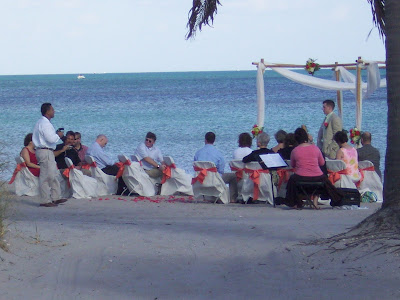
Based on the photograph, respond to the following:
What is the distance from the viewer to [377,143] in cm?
2653

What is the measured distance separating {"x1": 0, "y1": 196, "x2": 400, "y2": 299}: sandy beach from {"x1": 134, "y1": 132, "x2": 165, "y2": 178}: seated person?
11.1 ft

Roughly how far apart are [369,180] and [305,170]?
1.97 metres

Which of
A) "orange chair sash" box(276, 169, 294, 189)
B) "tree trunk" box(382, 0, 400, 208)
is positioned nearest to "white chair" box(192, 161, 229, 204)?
"orange chair sash" box(276, 169, 294, 189)

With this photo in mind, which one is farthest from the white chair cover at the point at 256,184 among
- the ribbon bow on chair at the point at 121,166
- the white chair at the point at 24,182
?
the white chair at the point at 24,182

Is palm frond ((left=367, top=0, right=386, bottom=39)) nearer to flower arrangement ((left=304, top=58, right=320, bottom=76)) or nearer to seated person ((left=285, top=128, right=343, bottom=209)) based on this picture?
seated person ((left=285, top=128, right=343, bottom=209))

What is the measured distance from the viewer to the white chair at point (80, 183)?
12219 millimetres

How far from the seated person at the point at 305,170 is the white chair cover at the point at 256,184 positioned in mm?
592

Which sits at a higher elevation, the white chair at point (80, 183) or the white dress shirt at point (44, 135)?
the white dress shirt at point (44, 135)

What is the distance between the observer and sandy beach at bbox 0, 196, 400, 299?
19.7 feet

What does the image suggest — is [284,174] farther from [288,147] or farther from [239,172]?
[239,172]

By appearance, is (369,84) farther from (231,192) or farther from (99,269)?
(99,269)

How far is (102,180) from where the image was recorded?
12.9m

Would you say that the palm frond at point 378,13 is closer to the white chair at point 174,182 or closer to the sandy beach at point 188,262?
the sandy beach at point 188,262

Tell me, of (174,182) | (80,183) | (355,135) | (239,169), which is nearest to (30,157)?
(80,183)
